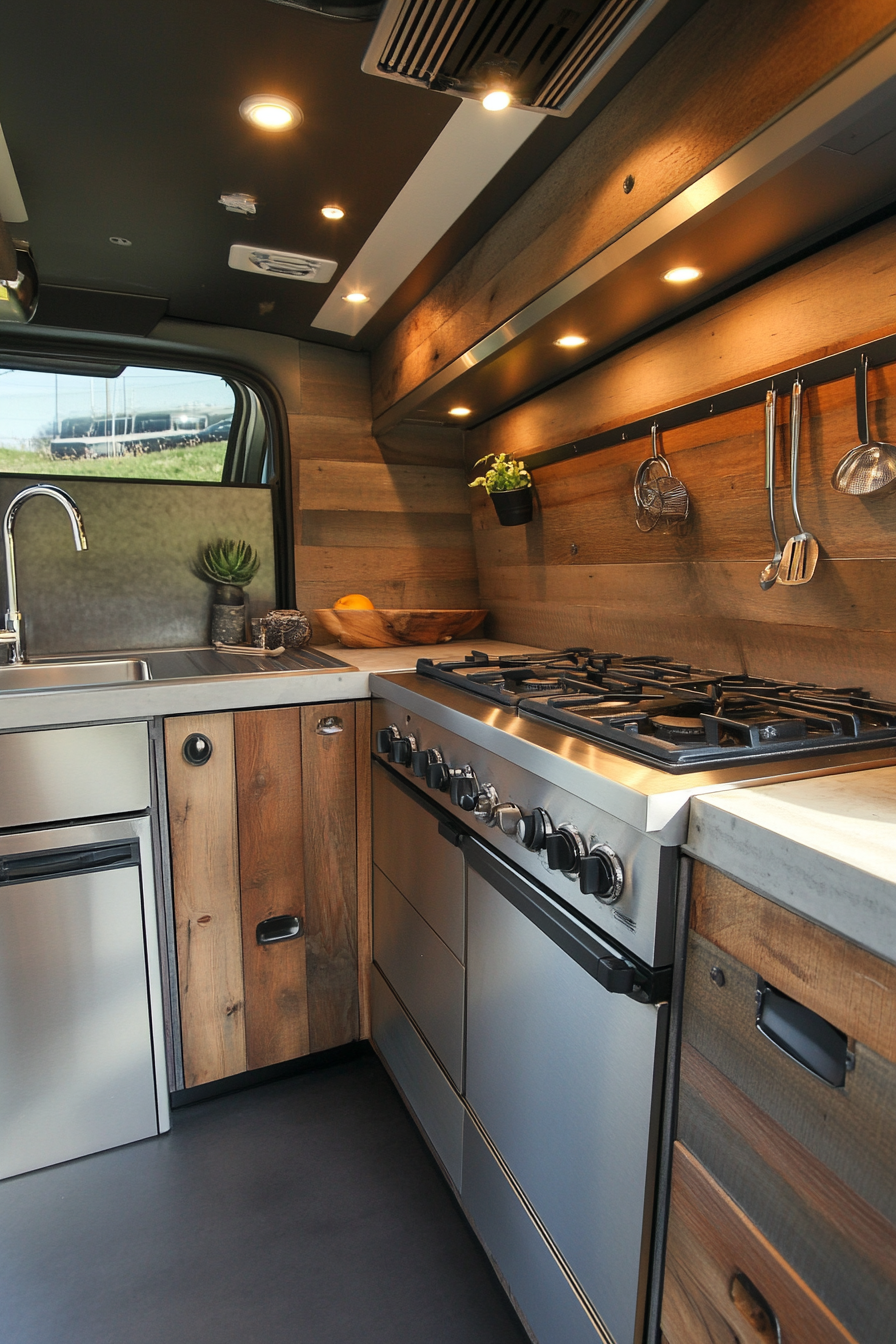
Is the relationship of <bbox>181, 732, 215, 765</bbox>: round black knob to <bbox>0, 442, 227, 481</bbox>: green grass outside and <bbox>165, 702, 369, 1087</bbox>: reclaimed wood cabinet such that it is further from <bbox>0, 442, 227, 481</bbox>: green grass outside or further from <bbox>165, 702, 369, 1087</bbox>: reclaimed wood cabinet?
<bbox>0, 442, 227, 481</bbox>: green grass outside

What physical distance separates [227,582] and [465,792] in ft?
4.56

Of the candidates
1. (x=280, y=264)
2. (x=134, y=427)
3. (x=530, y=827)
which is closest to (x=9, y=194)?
(x=280, y=264)

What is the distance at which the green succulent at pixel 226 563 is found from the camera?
228 cm

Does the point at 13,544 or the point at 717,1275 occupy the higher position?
the point at 13,544

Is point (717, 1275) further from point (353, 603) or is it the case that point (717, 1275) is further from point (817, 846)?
point (353, 603)

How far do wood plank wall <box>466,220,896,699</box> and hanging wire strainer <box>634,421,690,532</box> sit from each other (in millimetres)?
25

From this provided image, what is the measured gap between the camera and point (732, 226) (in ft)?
3.68

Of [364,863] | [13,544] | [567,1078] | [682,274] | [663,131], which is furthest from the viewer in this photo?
[13,544]

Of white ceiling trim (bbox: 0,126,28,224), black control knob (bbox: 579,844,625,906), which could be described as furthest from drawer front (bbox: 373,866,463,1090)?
white ceiling trim (bbox: 0,126,28,224)

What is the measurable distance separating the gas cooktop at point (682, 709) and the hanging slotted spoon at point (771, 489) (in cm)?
18

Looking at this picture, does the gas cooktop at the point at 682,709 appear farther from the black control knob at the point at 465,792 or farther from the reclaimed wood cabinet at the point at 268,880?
the reclaimed wood cabinet at the point at 268,880

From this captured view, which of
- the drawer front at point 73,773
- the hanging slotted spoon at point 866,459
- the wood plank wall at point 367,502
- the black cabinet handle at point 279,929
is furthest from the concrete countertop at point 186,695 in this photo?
the hanging slotted spoon at point 866,459

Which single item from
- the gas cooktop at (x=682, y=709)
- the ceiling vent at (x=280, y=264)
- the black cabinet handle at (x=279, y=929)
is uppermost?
the ceiling vent at (x=280, y=264)

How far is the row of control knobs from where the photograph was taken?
34.6 inches
